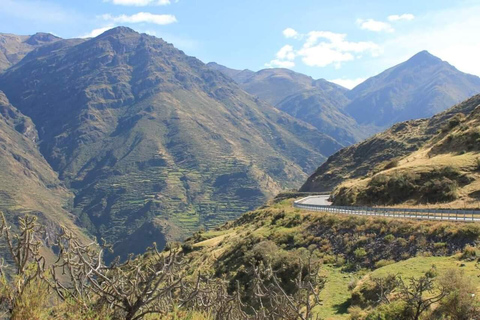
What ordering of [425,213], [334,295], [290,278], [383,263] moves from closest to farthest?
1. [334,295]
2. [383,263]
3. [290,278]
4. [425,213]

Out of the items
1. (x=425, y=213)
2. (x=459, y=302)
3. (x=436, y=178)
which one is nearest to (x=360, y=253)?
(x=425, y=213)

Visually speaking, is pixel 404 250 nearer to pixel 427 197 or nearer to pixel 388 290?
pixel 388 290

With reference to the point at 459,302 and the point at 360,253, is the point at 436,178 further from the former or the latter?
the point at 459,302

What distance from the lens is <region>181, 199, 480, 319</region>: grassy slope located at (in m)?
19.3

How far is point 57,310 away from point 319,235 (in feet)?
87.6

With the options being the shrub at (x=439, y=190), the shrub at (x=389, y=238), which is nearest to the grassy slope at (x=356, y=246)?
the shrub at (x=389, y=238)

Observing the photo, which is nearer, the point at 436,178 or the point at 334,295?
Result: the point at 334,295

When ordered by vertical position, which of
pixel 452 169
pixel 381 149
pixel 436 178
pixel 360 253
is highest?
pixel 381 149

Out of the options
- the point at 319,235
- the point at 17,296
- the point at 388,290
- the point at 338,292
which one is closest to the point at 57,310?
the point at 17,296

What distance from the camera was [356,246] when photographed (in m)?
25.7

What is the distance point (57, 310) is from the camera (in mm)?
5523

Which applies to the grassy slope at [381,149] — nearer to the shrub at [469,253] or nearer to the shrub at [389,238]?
the shrub at [389,238]

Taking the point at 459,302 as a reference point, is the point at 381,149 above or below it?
above

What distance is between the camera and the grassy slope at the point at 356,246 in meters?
19.3
